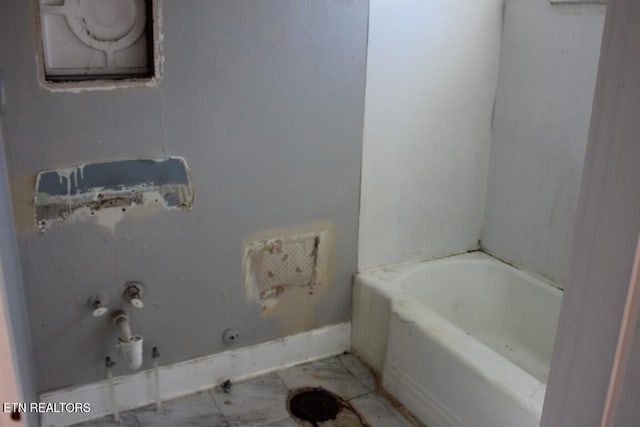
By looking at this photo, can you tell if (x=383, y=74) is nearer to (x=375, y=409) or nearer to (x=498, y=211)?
(x=498, y=211)

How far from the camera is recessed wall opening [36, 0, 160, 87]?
1.82 m

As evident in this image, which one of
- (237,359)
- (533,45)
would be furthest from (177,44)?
(533,45)

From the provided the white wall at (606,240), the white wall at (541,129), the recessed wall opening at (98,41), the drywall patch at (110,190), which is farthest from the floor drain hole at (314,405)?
the white wall at (606,240)

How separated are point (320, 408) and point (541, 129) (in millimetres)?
1425

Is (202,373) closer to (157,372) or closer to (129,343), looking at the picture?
(157,372)

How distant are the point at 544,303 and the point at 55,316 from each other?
1.88 m

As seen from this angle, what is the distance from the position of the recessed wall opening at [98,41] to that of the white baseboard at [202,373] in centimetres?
108

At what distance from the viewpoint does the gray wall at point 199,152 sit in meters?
1.88

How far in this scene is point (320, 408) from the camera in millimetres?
2295

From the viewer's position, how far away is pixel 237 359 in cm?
242

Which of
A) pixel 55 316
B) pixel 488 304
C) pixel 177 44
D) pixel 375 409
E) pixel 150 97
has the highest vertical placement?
pixel 177 44

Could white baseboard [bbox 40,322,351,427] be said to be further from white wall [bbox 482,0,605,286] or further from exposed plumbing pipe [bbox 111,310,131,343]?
white wall [bbox 482,0,605,286]

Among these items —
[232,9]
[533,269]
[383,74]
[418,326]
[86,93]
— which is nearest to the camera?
[86,93]

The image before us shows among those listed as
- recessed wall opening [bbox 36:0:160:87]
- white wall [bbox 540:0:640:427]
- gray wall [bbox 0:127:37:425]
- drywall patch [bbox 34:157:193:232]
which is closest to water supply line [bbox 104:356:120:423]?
gray wall [bbox 0:127:37:425]
